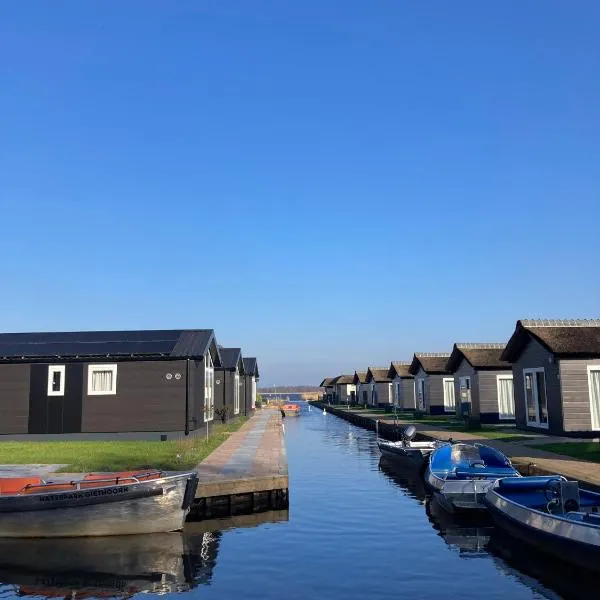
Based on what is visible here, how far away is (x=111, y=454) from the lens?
80.2 ft

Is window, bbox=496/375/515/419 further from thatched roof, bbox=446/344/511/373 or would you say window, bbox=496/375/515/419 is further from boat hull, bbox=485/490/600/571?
boat hull, bbox=485/490/600/571

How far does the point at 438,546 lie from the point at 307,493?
24.9 ft


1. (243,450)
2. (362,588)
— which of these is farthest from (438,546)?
(243,450)

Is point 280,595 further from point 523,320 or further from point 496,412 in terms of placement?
point 496,412

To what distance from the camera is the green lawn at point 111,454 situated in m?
21.3

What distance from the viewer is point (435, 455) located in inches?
862

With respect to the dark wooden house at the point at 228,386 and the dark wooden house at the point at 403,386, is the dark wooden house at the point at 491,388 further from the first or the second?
the dark wooden house at the point at 403,386

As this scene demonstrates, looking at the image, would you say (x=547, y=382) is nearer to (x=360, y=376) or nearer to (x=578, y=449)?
(x=578, y=449)

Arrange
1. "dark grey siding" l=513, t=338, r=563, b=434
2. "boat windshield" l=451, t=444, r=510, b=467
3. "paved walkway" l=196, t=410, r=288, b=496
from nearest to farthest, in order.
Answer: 1. "paved walkway" l=196, t=410, r=288, b=496
2. "boat windshield" l=451, t=444, r=510, b=467
3. "dark grey siding" l=513, t=338, r=563, b=434

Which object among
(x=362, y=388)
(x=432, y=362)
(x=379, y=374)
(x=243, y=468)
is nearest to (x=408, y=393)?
(x=432, y=362)

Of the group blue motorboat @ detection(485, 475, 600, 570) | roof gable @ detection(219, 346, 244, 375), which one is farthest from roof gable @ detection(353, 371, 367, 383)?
blue motorboat @ detection(485, 475, 600, 570)

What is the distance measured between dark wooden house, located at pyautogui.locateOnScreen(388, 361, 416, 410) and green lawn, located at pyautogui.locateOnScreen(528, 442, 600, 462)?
3696 centimetres

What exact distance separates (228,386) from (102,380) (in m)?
17.7

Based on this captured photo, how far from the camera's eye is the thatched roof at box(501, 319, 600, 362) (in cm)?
2880
